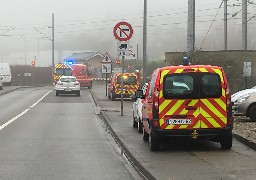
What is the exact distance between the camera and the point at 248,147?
39.7 ft

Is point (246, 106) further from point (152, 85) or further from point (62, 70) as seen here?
point (62, 70)

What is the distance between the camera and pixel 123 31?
2014 centimetres

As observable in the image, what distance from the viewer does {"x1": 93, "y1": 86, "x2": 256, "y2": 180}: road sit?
8641 millimetres

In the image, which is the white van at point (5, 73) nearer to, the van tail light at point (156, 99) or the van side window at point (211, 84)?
the van tail light at point (156, 99)

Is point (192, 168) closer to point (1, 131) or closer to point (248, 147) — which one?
point (248, 147)

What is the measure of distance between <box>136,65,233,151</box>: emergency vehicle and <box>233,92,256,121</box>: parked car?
7107 mm

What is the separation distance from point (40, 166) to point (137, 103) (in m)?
6.59

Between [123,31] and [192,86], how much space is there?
914cm

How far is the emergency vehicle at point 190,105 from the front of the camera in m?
11.2

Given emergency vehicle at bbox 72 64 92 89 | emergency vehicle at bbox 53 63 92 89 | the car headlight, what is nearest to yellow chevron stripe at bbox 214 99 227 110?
the car headlight

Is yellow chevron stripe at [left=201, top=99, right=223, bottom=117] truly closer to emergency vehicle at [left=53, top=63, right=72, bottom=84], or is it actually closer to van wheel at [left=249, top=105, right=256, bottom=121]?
van wheel at [left=249, top=105, right=256, bottom=121]

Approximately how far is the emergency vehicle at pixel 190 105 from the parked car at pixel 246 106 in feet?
23.3

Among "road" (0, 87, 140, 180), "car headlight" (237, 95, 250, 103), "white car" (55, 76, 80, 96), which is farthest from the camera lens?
"white car" (55, 76, 80, 96)

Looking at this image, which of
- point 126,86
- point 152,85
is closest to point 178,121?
point 152,85
